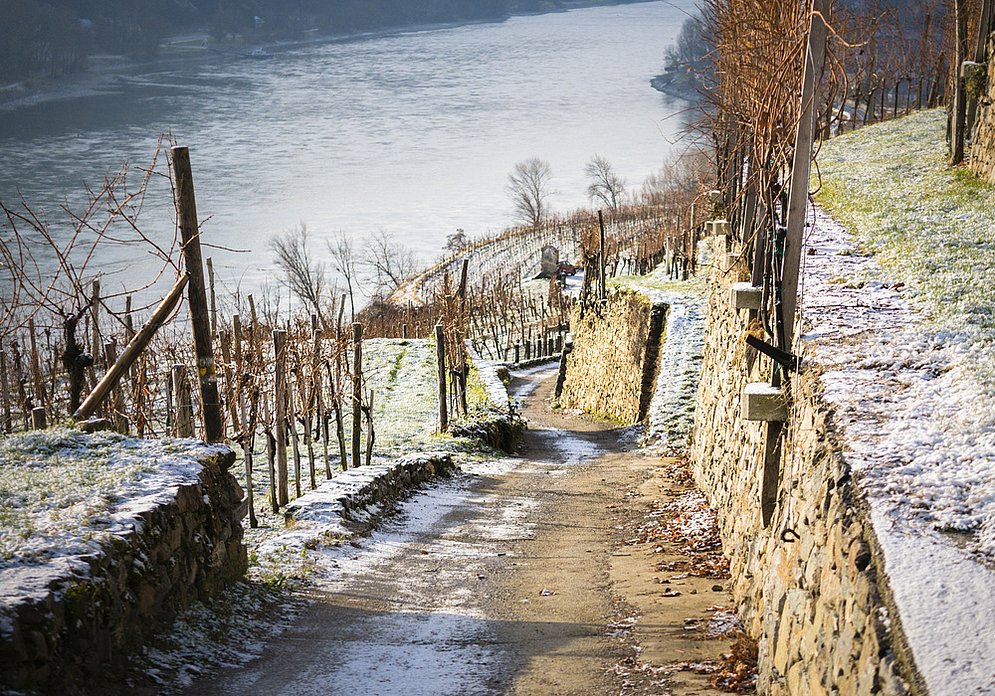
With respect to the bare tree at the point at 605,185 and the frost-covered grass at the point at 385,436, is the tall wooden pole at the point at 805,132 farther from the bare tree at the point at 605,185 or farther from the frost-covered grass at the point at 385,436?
the bare tree at the point at 605,185

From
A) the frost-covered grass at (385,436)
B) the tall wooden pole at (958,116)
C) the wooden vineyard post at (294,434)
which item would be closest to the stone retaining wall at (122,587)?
the frost-covered grass at (385,436)

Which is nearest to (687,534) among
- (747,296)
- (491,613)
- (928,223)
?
(747,296)

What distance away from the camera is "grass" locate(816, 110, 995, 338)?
18.3 feet

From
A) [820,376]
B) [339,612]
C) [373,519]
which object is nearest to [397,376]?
[373,519]

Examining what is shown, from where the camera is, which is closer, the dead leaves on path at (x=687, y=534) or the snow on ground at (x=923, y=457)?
the snow on ground at (x=923, y=457)

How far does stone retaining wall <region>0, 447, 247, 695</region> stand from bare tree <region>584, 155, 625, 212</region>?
74896mm

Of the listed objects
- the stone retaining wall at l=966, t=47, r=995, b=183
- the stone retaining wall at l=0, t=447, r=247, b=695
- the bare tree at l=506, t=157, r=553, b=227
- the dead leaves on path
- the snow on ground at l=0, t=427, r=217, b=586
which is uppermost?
the bare tree at l=506, t=157, r=553, b=227

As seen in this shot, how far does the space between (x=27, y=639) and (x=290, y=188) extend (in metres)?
88.4

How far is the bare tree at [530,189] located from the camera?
82.6 meters

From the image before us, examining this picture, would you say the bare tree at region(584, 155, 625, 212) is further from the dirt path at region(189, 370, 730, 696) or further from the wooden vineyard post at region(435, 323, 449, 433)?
the dirt path at region(189, 370, 730, 696)

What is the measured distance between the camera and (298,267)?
60.4m

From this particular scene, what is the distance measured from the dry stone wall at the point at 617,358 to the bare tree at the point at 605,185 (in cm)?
5517

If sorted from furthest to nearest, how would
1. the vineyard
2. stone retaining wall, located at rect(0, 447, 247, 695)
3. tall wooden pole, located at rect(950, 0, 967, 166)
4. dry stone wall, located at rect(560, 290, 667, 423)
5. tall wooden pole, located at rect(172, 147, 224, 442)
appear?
1. dry stone wall, located at rect(560, 290, 667, 423)
2. tall wooden pole, located at rect(950, 0, 967, 166)
3. the vineyard
4. tall wooden pole, located at rect(172, 147, 224, 442)
5. stone retaining wall, located at rect(0, 447, 247, 695)

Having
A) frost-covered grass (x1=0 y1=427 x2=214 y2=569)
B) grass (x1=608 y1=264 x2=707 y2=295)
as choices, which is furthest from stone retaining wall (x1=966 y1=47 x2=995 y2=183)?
frost-covered grass (x1=0 y1=427 x2=214 y2=569)
